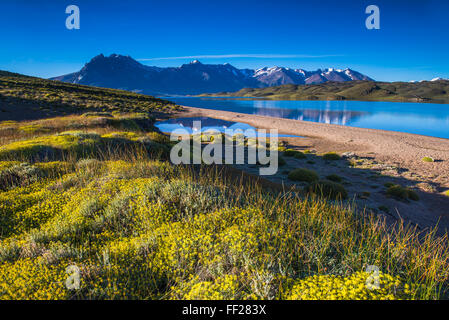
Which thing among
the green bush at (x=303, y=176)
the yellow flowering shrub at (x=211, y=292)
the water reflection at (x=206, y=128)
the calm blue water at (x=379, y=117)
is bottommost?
the green bush at (x=303, y=176)

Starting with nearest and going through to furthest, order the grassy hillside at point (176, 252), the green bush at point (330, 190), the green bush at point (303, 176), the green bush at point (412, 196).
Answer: the grassy hillside at point (176, 252) < the green bush at point (330, 190) < the green bush at point (412, 196) < the green bush at point (303, 176)

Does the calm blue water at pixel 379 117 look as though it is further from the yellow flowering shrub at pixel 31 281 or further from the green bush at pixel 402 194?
the yellow flowering shrub at pixel 31 281

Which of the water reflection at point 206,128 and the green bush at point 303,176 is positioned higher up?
the water reflection at point 206,128

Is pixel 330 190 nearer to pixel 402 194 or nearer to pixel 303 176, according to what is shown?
pixel 303 176

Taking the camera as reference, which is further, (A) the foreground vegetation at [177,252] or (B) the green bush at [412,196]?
(B) the green bush at [412,196]

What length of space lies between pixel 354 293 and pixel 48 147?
44.8 feet

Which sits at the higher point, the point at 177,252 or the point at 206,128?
the point at 206,128

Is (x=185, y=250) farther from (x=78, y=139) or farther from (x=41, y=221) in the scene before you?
(x=78, y=139)

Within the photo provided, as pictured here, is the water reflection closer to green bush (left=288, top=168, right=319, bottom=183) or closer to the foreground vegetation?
green bush (left=288, top=168, right=319, bottom=183)

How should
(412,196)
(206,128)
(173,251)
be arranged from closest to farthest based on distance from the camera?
(173,251) → (412,196) → (206,128)

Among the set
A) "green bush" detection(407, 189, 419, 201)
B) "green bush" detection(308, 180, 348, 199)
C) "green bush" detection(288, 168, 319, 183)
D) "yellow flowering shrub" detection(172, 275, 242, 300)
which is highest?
"yellow flowering shrub" detection(172, 275, 242, 300)

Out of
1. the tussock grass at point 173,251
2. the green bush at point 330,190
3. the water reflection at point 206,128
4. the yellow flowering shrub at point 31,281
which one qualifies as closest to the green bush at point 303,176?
the green bush at point 330,190

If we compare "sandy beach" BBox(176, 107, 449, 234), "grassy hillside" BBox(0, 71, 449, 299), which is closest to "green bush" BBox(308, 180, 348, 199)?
"sandy beach" BBox(176, 107, 449, 234)

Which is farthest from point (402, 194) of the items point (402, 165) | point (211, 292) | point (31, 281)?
point (31, 281)
